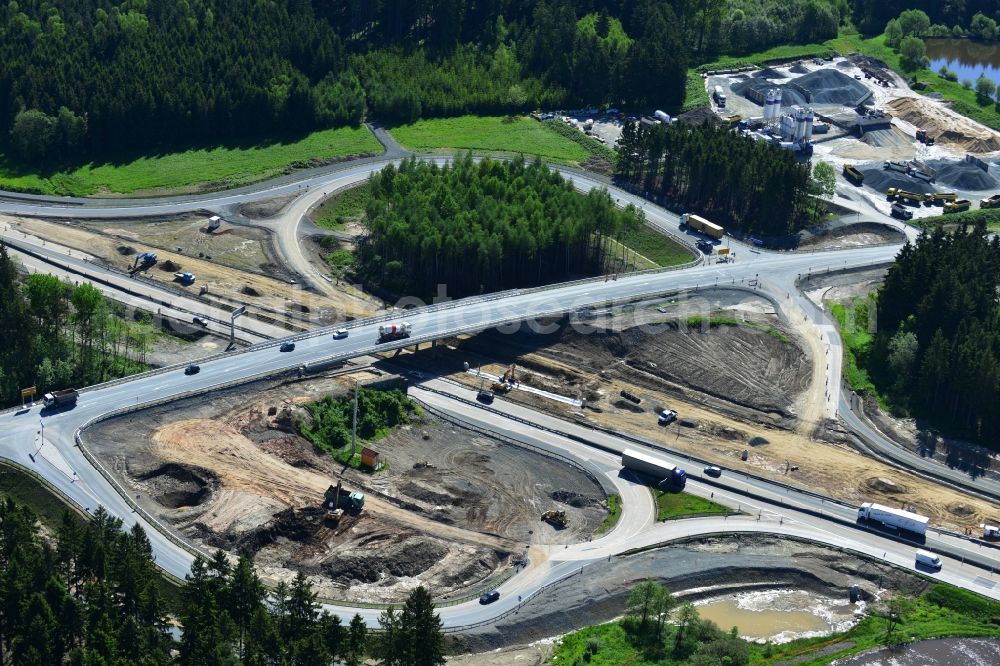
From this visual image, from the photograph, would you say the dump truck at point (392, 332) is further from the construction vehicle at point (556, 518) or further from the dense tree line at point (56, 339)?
the construction vehicle at point (556, 518)

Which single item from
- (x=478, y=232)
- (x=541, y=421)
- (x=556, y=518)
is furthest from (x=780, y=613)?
(x=478, y=232)

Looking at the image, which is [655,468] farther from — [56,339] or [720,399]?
[56,339]

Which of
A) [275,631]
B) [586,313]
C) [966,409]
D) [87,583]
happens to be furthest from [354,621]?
[966,409]

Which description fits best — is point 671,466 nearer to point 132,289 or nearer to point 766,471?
point 766,471

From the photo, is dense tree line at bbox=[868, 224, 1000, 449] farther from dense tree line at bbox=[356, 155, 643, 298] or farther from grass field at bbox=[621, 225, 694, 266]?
dense tree line at bbox=[356, 155, 643, 298]

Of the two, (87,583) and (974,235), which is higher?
(974,235)
